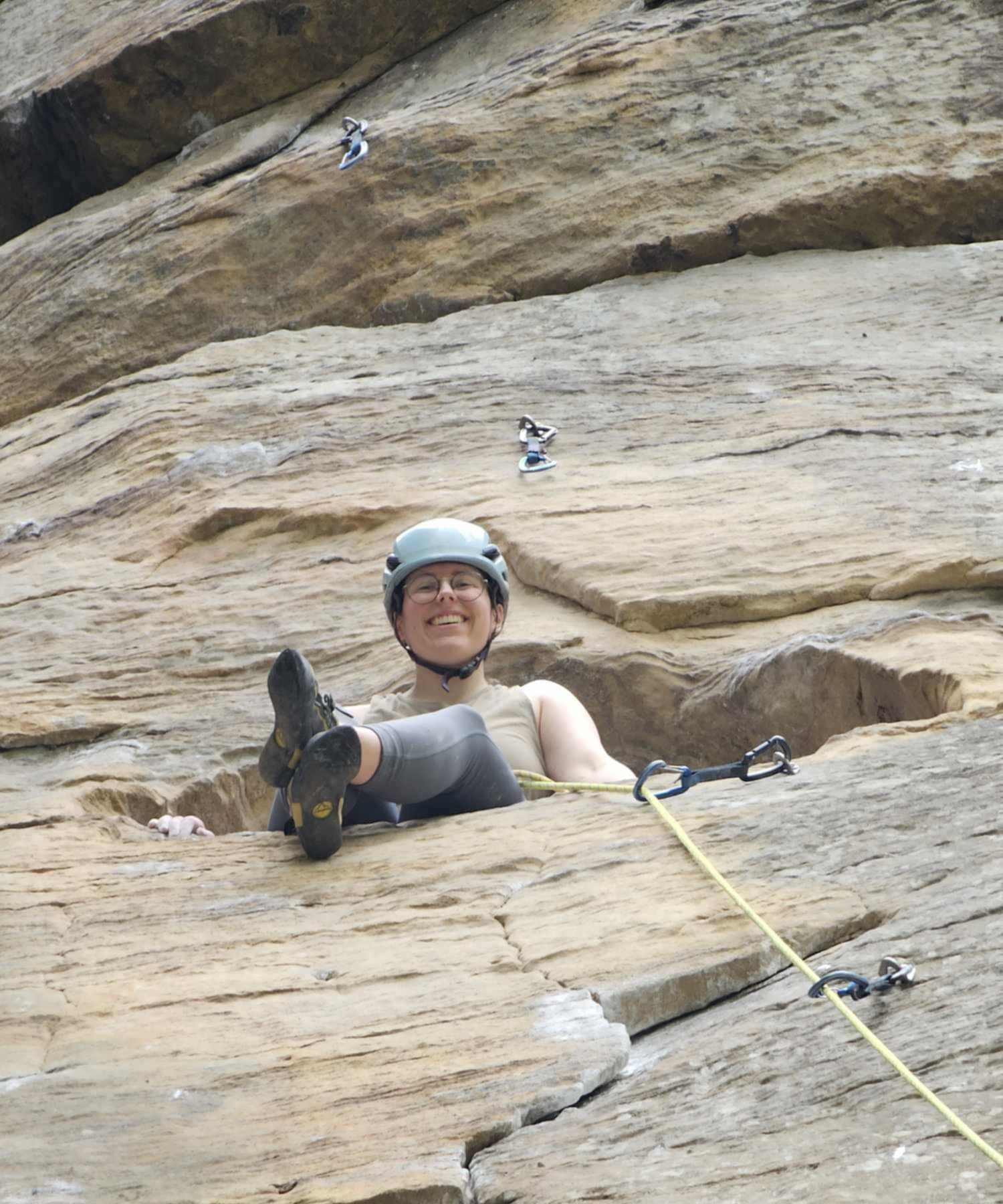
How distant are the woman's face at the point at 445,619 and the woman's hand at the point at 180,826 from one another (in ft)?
3.05

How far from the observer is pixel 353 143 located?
28.6ft

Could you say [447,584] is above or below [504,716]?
above

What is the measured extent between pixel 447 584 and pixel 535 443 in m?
1.80

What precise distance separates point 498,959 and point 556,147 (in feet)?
19.0

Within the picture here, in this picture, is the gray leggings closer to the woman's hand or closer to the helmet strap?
the woman's hand

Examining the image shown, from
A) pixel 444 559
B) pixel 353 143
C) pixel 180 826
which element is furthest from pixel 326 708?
pixel 353 143

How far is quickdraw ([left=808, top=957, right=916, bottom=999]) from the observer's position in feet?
11.2

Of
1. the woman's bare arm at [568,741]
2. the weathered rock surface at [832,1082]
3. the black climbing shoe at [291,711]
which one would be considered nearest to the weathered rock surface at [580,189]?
the woman's bare arm at [568,741]

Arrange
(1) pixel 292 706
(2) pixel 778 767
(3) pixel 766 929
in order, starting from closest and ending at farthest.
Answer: (3) pixel 766 929, (1) pixel 292 706, (2) pixel 778 767

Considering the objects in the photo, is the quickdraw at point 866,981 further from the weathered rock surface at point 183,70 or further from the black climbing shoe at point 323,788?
the weathered rock surface at point 183,70

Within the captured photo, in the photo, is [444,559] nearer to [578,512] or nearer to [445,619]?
[445,619]

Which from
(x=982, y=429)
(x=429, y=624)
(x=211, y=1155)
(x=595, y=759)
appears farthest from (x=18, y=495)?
(x=211, y=1155)

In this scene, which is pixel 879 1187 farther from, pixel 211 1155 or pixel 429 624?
pixel 429 624

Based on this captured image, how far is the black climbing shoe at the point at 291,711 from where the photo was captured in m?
4.09
